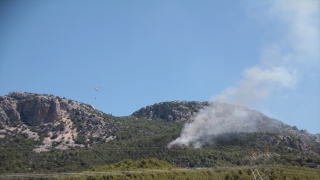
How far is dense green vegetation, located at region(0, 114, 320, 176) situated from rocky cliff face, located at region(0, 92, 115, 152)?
5591mm

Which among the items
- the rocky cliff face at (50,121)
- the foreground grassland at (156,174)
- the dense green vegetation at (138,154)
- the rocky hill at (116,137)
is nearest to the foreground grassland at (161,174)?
the foreground grassland at (156,174)

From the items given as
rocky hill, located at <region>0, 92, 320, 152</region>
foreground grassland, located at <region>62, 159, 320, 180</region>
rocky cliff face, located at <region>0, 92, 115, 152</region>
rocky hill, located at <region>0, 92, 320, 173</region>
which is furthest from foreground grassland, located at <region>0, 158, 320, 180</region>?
rocky cliff face, located at <region>0, 92, 115, 152</region>

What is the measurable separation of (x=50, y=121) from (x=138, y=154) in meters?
41.5

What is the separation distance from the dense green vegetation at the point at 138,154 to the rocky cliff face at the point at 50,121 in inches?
220

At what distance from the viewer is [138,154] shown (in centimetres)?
9425

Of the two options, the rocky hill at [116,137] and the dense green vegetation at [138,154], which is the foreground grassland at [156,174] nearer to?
the dense green vegetation at [138,154]

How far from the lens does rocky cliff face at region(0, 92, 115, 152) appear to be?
391 ft

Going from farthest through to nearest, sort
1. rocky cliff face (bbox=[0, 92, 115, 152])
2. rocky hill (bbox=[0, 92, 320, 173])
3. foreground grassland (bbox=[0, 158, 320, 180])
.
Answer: rocky cliff face (bbox=[0, 92, 115, 152]) < rocky hill (bbox=[0, 92, 320, 173]) < foreground grassland (bbox=[0, 158, 320, 180])

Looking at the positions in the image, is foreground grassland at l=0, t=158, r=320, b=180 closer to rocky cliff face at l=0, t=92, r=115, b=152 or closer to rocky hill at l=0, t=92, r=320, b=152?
rocky hill at l=0, t=92, r=320, b=152

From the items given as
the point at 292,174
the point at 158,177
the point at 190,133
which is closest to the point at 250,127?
the point at 190,133

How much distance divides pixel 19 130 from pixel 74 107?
18.9 metres

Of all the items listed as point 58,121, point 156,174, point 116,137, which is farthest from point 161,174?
point 58,121

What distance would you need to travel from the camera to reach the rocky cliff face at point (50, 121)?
119 meters

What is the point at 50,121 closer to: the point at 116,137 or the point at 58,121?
the point at 58,121
